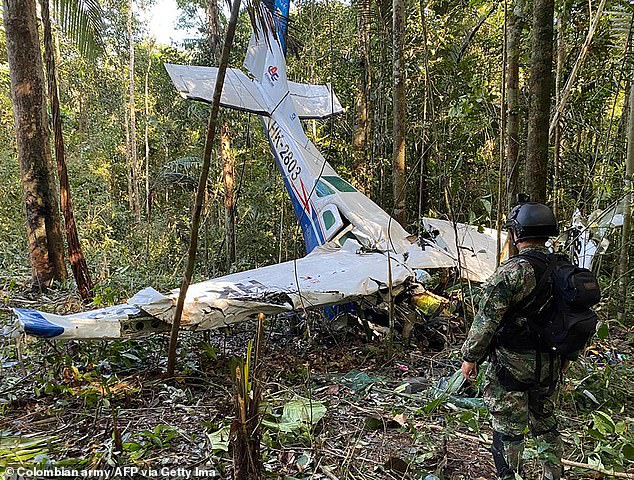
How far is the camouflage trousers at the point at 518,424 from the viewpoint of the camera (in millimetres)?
2799

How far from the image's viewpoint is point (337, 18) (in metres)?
13.8

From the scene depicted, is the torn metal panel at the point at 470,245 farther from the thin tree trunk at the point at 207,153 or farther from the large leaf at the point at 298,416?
the thin tree trunk at the point at 207,153

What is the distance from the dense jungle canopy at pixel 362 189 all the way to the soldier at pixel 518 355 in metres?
0.40

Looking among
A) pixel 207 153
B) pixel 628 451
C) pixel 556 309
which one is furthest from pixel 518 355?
pixel 207 153

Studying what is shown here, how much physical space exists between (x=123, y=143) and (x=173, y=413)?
20.6 metres

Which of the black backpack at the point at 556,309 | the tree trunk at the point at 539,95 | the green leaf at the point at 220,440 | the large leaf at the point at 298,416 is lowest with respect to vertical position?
the large leaf at the point at 298,416

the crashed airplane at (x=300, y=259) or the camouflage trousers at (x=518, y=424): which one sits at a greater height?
the crashed airplane at (x=300, y=259)

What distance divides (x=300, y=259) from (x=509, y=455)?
399 cm

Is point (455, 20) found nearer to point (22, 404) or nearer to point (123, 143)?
point (22, 404)

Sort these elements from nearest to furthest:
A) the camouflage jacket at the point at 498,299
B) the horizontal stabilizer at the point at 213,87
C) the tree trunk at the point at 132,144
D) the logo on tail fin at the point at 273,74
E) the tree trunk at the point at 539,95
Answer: the camouflage jacket at the point at 498,299
the tree trunk at the point at 539,95
the horizontal stabilizer at the point at 213,87
the logo on tail fin at the point at 273,74
the tree trunk at the point at 132,144

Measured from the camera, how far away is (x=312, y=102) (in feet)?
31.4

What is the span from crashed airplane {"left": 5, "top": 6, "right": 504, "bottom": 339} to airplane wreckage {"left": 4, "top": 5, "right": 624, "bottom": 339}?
1 cm

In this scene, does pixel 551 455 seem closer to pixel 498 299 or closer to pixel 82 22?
pixel 498 299

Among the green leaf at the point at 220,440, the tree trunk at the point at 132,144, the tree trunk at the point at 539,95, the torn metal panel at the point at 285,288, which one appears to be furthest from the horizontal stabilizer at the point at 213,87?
the tree trunk at the point at 132,144
